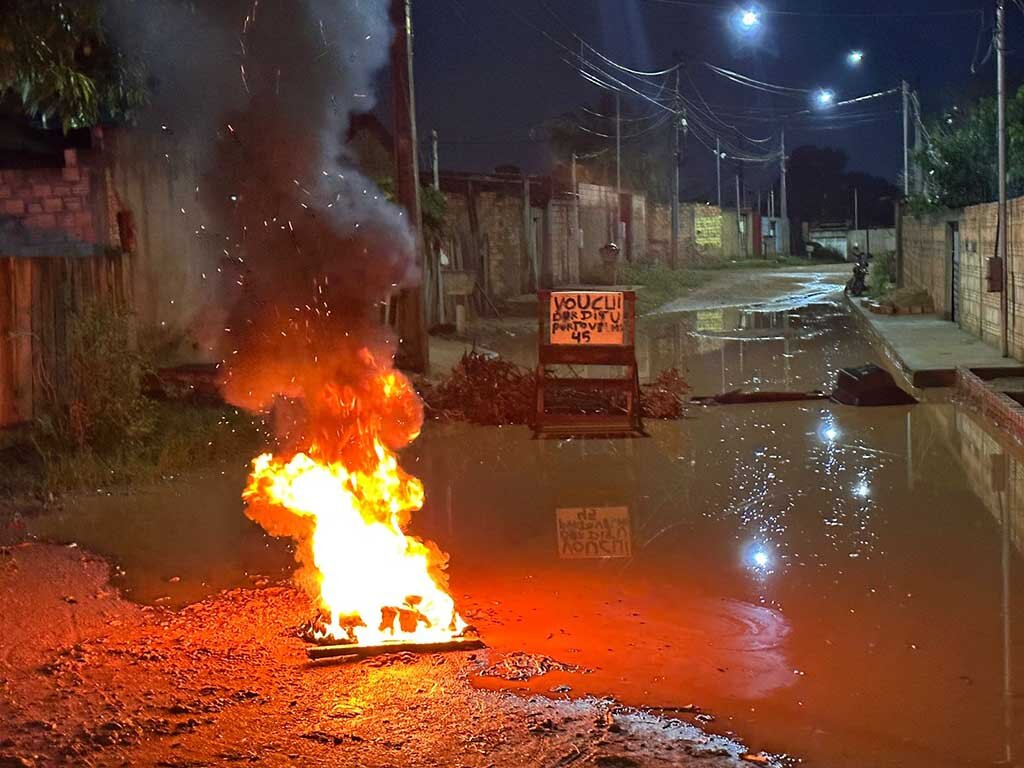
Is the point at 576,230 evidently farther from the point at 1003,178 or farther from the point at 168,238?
the point at 168,238

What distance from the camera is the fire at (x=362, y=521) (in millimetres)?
5953

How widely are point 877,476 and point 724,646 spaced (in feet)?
15.3

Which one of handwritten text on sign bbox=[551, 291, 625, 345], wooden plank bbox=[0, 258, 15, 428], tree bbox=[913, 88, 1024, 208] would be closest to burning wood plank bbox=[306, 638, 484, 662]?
wooden plank bbox=[0, 258, 15, 428]

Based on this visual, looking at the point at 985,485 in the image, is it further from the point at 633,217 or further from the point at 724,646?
the point at 633,217

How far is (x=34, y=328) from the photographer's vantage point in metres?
10.4

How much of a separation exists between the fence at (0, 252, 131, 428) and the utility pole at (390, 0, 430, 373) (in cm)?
478

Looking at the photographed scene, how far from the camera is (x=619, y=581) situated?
7117 mm

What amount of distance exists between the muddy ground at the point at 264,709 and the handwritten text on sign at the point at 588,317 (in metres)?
6.65

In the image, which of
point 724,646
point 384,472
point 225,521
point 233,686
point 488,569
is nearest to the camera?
point 233,686

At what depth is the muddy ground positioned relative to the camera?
457 cm

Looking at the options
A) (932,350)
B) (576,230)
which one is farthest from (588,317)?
(576,230)

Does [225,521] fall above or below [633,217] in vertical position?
below

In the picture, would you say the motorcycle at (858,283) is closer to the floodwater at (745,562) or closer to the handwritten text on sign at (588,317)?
the floodwater at (745,562)

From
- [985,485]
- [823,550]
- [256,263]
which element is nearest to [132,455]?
[256,263]
